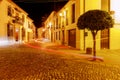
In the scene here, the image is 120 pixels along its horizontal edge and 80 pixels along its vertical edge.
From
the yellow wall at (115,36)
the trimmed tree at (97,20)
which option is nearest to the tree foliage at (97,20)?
the trimmed tree at (97,20)

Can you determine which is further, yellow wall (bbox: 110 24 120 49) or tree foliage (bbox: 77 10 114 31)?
yellow wall (bbox: 110 24 120 49)

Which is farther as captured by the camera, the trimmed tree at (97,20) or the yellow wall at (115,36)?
the yellow wall at (115,36)

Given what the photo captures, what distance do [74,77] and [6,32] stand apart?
23.3 metres

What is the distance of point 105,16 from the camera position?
11.8 meters

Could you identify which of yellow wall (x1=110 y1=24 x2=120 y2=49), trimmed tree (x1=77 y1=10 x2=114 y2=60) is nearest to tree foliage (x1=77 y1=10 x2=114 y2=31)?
trimmed tree (x1=77 y1=10 x2=114 y2=60)

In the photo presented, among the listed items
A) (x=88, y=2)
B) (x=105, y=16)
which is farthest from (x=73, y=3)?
(x=105, y=16)

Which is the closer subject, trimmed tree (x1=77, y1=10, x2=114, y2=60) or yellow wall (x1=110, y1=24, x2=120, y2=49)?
trimmed tree (x1=77, y1=10, x2=114, y2=60)

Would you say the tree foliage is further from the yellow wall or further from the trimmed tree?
the yellow wall

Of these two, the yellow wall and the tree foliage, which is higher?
the tree foliage

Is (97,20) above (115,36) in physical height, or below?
above

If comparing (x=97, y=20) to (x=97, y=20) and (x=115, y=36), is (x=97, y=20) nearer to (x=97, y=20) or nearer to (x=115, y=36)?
(x=97, y=20)

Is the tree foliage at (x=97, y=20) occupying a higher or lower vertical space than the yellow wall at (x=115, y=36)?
higher

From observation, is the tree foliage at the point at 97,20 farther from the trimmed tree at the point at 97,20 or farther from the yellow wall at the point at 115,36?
the yellow wall at the point at 115,36

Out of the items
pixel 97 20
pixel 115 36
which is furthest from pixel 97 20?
pixel 115 36
